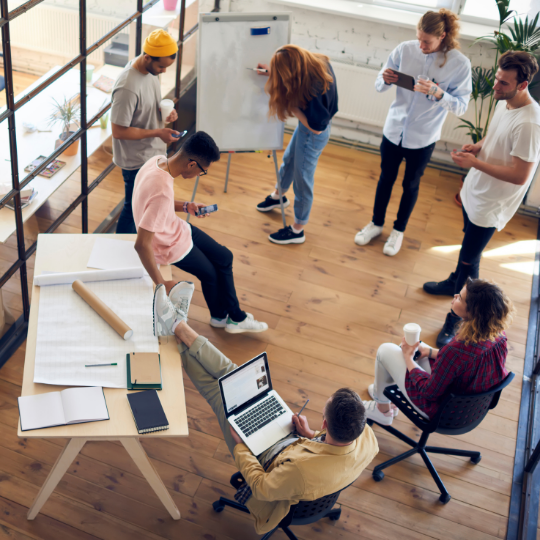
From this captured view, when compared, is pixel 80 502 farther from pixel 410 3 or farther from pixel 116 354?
pixel 410 3

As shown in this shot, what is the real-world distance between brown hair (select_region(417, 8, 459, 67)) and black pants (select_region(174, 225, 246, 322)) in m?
1.66

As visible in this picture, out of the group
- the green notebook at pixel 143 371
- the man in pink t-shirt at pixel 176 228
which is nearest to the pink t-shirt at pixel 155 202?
the man in pink t-shirt at pixel 176 228

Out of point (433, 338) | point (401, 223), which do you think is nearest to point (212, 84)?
point (401, 223)

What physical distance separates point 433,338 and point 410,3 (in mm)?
2934

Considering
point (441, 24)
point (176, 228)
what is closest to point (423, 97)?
point (441, 24)

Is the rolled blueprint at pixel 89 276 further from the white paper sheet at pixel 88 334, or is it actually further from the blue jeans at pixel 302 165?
the blue jeans at pixel 302 165

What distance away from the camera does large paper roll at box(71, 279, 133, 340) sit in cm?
206

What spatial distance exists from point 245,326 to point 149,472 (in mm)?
1162

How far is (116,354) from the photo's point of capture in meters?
2.01

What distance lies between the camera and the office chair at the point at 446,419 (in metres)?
2.24

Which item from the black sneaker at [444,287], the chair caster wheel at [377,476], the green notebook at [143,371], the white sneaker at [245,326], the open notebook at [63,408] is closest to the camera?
the open notebook at [63,408]

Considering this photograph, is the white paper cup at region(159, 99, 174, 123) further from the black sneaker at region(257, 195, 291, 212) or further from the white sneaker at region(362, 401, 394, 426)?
the white sneaker at region(362, 401, 394, 426)

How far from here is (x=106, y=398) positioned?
1.88 meters

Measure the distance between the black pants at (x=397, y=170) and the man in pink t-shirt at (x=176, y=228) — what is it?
4.60ft
